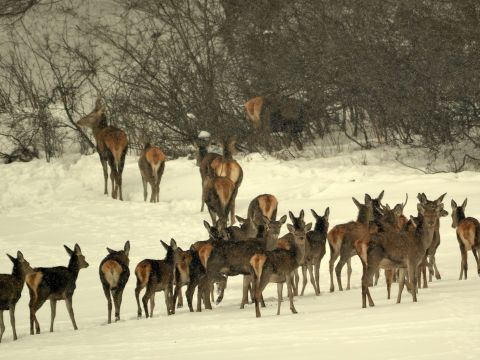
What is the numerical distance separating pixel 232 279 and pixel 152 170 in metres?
6.55

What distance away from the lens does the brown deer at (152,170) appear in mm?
23033

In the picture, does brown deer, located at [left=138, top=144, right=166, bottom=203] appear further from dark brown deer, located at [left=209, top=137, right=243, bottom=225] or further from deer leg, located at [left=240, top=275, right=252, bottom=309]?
deer leg, located at [left=240, top=275, right=252, bottom=309]

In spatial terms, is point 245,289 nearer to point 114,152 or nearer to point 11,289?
point 11,289

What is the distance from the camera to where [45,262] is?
1808 cm

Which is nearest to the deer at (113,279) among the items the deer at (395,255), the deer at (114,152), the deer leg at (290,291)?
the deer leg at (290,291)

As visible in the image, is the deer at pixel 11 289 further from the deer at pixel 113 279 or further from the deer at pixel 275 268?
the deer at pixel 275 268

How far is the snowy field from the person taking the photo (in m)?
10.3

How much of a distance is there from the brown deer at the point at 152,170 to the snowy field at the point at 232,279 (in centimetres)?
52

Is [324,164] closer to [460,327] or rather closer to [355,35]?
[355,35]

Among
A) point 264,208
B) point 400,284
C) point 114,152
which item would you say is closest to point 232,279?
point 264,208

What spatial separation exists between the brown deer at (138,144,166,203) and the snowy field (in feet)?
1.71

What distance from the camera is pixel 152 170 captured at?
23.1m

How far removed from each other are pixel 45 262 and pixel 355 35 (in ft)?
35.7

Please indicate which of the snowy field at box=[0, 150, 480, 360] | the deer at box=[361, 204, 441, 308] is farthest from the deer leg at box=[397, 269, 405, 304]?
the snowy field at box=[0, 150, 480, 360]
